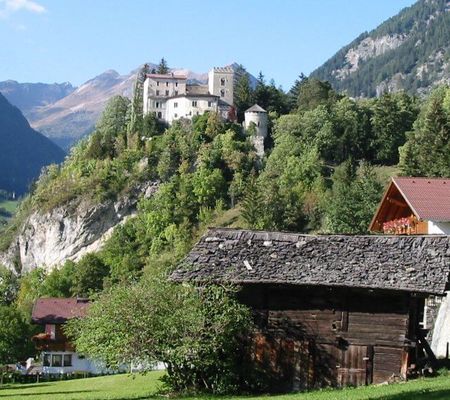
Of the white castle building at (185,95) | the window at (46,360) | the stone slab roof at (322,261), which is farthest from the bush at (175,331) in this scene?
the white castle building at (185,95)

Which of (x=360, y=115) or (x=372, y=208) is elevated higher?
(x=360, y=115)

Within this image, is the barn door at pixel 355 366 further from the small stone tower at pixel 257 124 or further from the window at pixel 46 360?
the small stone tower at pixel 257 124

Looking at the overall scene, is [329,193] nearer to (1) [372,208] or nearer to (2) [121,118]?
(1) [372,208]

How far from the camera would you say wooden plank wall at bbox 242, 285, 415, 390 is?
27.2 meters

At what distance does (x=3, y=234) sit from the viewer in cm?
17162

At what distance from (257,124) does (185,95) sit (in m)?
17.1

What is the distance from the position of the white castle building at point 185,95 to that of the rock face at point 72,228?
1702 centimetres

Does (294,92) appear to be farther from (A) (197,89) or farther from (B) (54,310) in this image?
(B) (54,310)

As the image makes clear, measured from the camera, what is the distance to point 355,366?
27.6 m

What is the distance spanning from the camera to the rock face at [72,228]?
134875 millimetres

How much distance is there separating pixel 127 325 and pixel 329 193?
7970cm

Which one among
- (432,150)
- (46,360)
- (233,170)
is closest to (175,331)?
(46,360)

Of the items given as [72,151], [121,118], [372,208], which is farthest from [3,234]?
[372,208]

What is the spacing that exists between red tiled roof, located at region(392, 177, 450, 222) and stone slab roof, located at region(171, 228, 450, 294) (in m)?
14.6
